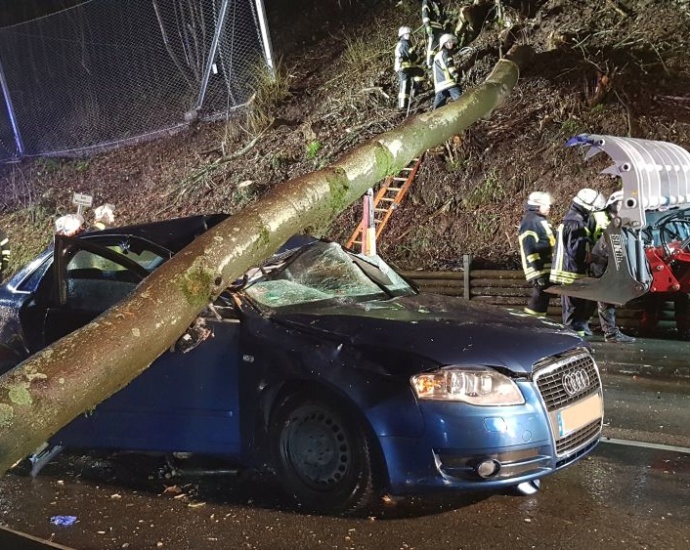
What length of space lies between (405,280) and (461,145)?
7.08m

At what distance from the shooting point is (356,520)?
3.31 meters

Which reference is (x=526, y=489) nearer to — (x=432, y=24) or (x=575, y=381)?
(x=575, y=381)

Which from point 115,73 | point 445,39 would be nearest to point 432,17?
point 445,39

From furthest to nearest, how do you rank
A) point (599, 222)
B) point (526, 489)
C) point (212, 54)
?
point (212, 54), point (599, 222), point (526, 489)

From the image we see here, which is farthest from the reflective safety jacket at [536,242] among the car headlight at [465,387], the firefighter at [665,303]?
the car headlight at [465,387]

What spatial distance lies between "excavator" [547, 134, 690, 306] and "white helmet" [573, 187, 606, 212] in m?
0.36

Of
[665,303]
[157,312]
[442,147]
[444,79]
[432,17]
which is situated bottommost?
[665,303]

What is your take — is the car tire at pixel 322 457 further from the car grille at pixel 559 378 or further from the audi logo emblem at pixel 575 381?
the audi logo emblem at pixel 575 381

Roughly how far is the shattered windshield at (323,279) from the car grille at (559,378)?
1214mm

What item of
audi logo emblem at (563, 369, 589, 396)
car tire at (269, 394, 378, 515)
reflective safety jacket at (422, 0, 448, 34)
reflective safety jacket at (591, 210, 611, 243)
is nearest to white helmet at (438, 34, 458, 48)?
reflective safety jacket at (422, 0, 448, 34)

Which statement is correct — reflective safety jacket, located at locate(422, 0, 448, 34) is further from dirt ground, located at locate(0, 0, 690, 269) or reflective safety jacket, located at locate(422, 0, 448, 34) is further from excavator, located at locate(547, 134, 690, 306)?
excavator, located at locate(547, 134, 690, 306)

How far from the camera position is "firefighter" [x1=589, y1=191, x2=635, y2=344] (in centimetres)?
750

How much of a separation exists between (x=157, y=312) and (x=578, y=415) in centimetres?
229

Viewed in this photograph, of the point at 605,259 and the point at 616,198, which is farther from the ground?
the point at 616,198
